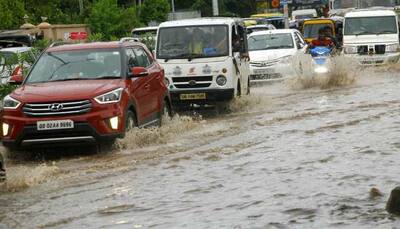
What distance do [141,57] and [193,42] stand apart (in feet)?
9.86

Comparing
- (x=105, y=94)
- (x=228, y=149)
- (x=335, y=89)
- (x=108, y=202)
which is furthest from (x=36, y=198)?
(x=335, y=89)

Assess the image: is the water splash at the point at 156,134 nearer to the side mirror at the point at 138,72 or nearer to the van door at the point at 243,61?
the side mirror at the point at 138,72

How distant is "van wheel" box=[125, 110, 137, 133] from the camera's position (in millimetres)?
10547

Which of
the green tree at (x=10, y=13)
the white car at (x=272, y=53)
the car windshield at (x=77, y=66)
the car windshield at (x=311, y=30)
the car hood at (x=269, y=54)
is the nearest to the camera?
the car windshield at (x=77, y=66)

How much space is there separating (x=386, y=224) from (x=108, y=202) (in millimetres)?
2814

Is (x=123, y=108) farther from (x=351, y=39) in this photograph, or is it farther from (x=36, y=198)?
(x=351, y=39)

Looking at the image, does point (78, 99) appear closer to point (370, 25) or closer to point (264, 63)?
point (264, 63)

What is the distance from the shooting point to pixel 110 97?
10.2m

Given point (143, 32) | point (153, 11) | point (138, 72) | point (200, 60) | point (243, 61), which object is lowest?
point (153, 11)

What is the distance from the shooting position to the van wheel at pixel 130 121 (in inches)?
415

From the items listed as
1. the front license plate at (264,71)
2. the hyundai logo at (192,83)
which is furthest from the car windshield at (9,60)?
the front license plate at (264,71)

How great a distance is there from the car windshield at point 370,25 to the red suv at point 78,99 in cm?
1370

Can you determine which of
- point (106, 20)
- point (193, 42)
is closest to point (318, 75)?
point (193, 42)

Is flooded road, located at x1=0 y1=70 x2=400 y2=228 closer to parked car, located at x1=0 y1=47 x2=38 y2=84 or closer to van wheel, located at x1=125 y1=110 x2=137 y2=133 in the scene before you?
van wheel, located at x1=125 y1=110 x2=137 y2=133
